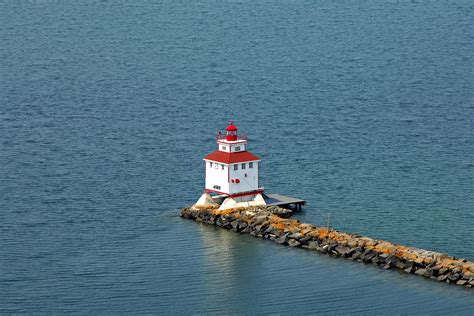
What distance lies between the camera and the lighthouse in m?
77.7

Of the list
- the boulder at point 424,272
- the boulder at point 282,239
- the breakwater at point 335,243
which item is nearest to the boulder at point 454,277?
the breakwater at point 335,243

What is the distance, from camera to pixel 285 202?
78.9 metres

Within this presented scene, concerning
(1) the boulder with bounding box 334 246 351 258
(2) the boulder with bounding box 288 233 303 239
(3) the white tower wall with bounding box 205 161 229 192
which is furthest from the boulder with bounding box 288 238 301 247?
(3) the white tower wall with bounding box 205 161 229 192

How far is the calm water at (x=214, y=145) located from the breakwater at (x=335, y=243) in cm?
78

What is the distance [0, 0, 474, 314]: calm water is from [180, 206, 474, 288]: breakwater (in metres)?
0.78

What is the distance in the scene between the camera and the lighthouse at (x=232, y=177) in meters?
77.7

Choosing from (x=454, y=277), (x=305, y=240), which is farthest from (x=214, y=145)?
(x=454, y=277)

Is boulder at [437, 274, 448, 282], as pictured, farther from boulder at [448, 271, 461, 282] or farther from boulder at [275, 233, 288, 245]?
boulder at [275, 233, 288, 245]

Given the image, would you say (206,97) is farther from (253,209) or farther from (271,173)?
(253,209)

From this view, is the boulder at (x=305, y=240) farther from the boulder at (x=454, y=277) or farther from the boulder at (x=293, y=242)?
the boulder at (x=454, y=277)

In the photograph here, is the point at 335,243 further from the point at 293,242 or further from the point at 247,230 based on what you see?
the point at 247,230

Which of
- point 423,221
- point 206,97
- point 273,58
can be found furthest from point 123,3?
point 423,221

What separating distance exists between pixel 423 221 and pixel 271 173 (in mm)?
13262

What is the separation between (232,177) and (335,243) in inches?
367
